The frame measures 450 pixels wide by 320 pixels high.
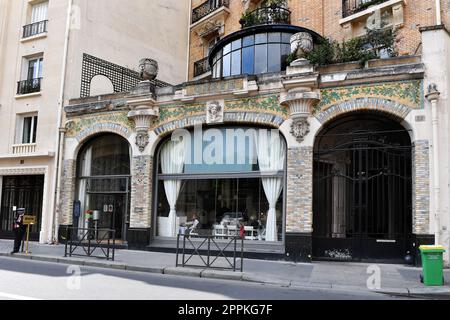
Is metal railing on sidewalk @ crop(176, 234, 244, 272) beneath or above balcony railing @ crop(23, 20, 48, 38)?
beneath

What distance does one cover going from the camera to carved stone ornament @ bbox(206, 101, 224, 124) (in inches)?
543

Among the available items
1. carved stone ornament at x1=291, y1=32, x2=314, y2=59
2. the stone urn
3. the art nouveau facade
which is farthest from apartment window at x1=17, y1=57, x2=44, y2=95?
carved stone ornament at x1=291, y1=32, x2=314, y2=59

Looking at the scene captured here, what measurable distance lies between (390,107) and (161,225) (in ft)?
27.3

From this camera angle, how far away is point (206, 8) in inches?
881

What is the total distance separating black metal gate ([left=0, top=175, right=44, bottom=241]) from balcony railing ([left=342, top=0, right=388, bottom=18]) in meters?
14.0

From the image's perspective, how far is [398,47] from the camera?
15.6 m

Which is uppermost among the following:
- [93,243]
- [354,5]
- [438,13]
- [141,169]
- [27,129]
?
[354,5]

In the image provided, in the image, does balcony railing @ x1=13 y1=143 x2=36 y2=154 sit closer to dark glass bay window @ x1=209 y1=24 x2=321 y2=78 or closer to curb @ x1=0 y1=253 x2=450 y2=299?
curb @ x1=0 y1=253 x2=450 y2=299

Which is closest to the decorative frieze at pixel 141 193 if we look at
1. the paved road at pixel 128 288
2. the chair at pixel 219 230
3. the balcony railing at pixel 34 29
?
the chair at pixel 219 230

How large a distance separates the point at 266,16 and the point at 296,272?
1160 cm

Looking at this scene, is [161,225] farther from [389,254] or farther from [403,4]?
[403,4]

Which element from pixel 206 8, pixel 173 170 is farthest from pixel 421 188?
pixel 206 8

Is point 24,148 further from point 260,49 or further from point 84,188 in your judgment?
point 260,49

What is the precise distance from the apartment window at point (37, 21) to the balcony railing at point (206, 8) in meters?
7.55
